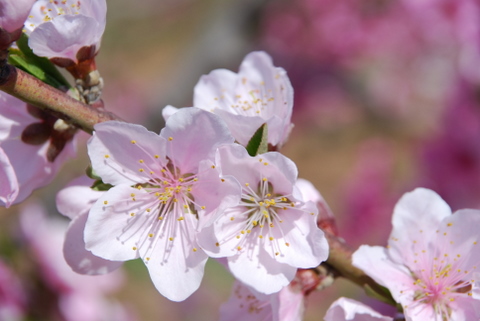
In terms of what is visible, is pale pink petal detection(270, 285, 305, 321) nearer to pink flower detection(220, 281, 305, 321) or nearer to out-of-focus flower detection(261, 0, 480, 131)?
pink flower detection(220, 281, 305, 321)

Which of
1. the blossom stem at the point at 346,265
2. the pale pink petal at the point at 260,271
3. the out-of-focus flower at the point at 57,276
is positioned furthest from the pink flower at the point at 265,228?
the out-of-focus flower at the point at 57,276

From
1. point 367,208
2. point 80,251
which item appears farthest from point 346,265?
point 367,208

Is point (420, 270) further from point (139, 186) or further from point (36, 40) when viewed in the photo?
point (36, 40)

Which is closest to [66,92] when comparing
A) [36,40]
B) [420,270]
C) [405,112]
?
[36,40]

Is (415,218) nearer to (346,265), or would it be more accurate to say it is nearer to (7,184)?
(346,265)

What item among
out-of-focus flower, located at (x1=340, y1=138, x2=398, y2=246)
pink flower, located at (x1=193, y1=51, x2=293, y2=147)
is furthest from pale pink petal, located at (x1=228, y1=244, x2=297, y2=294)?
out-of-focus flower, located at (x1=340, y1=138, x2=398, y2=246)

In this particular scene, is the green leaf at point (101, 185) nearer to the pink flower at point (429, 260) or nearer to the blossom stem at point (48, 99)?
the blossom stem at point (48, 99)
